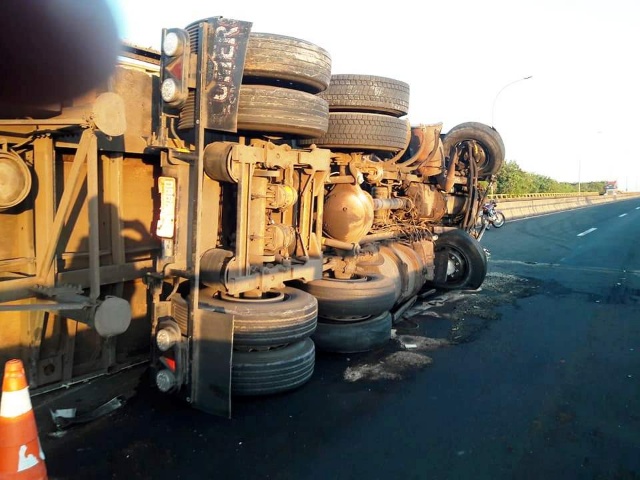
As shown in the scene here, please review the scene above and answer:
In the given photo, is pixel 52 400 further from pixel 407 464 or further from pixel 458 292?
pixel 458 292

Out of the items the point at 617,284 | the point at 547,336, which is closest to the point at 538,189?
the point at 617,284

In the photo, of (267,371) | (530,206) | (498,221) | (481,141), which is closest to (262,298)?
(267,371)

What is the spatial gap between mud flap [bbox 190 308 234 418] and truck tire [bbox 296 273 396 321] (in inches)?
69.5

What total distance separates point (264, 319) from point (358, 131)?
255 cm

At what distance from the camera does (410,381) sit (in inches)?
182

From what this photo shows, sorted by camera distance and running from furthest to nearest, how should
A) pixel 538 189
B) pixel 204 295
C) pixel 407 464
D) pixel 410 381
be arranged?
pixel 538 189 → pixel 410 381 → pixel 204 295 → pixel 407 464

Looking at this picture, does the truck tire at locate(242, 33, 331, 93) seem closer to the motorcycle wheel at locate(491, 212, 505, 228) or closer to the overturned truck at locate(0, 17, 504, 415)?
the overturned truck at locate(0, 17, 504, 415)

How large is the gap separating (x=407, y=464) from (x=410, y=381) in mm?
1443

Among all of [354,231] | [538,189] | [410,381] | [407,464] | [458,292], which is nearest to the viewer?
[407,464]

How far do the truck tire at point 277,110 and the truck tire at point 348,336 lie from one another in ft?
6.67

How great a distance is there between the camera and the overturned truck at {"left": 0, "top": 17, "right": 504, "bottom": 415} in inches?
142

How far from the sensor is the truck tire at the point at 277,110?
4031 millimetres

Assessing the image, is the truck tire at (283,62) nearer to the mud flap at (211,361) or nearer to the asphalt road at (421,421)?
the mud flap at (211,361)

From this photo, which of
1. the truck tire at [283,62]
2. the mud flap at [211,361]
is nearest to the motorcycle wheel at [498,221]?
the truck tire at [283,62]
